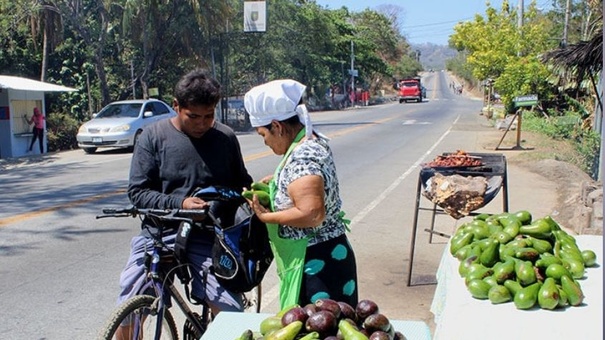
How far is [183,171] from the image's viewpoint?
349 centimetres

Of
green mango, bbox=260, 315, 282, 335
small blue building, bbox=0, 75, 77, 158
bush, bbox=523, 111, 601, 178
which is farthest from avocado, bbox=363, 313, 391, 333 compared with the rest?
small blue building, bbox=0, 75, 77, 158

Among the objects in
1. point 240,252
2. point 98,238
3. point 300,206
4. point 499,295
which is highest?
point 300,206

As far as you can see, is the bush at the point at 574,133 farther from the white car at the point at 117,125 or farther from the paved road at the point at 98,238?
the white car at the point at 117,125

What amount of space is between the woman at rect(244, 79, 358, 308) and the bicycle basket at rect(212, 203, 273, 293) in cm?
19

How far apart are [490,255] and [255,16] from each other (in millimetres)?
28944

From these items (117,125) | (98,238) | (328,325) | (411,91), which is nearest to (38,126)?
(117,125)

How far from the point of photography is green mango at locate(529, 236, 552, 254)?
12.5 ft

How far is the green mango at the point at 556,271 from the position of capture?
349 centimetres

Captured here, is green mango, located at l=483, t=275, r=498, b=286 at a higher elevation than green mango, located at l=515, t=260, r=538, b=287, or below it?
below

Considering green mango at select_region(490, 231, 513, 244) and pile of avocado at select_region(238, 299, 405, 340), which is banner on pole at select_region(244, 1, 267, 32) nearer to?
green mango at select_region(490, 231, 513, 244)

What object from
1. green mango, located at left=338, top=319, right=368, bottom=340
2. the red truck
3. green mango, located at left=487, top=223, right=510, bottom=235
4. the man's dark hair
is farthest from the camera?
the red truck

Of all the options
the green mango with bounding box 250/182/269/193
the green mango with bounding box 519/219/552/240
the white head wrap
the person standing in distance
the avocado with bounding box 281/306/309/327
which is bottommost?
the person standing in distance

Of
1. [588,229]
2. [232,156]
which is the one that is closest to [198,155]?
[232,156]

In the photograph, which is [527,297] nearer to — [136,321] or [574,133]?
[136,321]
